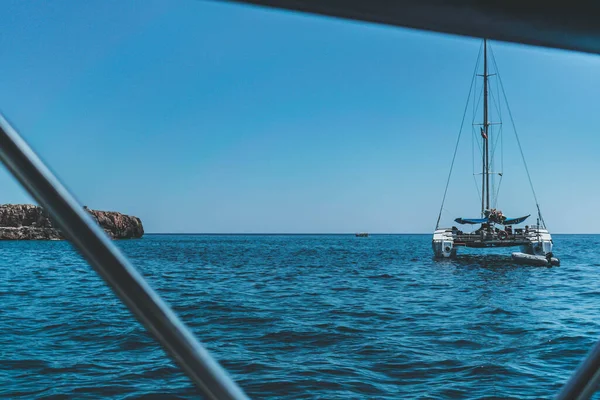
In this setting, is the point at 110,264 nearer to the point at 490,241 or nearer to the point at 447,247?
the point at 490,241

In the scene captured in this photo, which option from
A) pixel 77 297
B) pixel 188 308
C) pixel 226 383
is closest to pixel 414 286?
pixel 188 308

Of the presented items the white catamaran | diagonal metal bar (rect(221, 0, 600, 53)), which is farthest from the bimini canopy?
diagonal metal bar (rect(221, 0, 600, 53))

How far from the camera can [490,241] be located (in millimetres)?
33656

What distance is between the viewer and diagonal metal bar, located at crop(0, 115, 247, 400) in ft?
1.92

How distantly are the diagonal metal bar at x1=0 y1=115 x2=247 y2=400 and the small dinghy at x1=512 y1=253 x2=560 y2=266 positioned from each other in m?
36.2

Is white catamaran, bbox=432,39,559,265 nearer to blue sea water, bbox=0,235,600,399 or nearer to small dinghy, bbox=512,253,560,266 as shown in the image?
small dinghy, bbox=512,253,560,266

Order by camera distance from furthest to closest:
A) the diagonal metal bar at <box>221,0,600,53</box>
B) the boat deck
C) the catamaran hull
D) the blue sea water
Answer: the catamaran hull < the boat deck < the blue sea water < the diagonal metal bar at <box>221,0,600,53</box>

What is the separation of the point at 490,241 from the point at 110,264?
117 ft

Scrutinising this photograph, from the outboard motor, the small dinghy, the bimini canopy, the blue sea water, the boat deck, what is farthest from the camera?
the bimini canopy

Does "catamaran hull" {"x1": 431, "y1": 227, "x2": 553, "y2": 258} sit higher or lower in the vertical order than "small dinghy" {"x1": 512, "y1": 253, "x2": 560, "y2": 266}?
higher

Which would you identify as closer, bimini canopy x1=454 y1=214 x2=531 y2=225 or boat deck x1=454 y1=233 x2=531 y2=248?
boat deck x1=454 y1=233 x2=531 y2=248

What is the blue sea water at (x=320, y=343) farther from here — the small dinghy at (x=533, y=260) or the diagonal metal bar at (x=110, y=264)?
the small dinghy at (x=533, y=260)

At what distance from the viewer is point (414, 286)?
21312 mm

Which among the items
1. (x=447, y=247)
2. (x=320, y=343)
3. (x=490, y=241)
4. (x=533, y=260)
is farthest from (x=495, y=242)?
(x=320, y=343)
